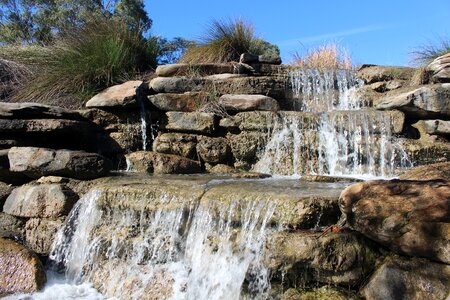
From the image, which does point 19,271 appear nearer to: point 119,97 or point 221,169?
point 221,169

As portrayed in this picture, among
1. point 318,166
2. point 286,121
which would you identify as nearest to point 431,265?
point 318,166

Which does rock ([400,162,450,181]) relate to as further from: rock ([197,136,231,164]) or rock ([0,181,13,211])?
rock ([0,181,13,211])

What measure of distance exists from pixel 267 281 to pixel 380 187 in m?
1.00

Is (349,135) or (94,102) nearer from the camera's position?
(349,135)

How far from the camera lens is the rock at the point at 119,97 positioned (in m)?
6.85

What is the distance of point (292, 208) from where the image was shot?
3.47 metres

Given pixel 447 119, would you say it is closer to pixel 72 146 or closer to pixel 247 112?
pixel 247 112

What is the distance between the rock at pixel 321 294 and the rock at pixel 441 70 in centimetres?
458

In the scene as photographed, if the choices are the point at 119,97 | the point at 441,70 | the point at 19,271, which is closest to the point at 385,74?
the point at 441,70

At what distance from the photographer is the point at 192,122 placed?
22.0ft

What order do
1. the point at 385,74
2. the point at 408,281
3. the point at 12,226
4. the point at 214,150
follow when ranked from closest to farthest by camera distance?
the point at 408,281
the point at 12,226
the point at 214,150
the point at 385,74

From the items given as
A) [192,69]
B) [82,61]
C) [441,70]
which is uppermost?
[82,61]

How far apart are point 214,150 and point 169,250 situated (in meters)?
2.49

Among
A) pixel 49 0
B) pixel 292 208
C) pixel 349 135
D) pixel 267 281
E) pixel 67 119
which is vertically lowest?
pixel 267 281
